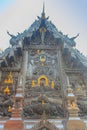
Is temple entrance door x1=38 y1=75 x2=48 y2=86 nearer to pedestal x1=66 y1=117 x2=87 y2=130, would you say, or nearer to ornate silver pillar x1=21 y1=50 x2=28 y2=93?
ornate silver pillar x1=21 y1=50 x2=28 y2=93

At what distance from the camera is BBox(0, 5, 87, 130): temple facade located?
403 inches

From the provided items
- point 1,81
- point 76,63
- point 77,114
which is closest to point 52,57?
point 76,63

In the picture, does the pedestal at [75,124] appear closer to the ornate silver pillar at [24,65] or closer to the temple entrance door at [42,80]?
the temple entrance door at [42,80]

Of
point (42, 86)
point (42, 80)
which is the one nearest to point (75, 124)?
point (42, 86)

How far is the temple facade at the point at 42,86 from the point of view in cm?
1023

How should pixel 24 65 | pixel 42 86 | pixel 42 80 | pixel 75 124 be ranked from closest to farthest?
1. pixel 75 124
2. pixel 42 86
3. pixel 42 80
4. pixel 24 65

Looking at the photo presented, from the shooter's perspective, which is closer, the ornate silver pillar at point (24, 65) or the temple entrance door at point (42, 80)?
the temple entrance door at point (42, 80)

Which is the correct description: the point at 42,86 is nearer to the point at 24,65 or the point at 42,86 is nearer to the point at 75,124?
the point at 24,65

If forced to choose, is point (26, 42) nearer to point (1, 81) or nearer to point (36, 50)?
point (36, 50)

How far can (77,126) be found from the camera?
384 inches

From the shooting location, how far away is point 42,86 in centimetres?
1248

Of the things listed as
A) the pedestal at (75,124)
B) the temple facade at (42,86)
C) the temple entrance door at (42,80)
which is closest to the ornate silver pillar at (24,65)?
the temple facade at (42,86)

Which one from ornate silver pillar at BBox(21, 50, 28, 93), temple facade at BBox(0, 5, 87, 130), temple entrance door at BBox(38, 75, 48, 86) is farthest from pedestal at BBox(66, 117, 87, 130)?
ornate silver pillar at BBox(21, 50, 28, 93)

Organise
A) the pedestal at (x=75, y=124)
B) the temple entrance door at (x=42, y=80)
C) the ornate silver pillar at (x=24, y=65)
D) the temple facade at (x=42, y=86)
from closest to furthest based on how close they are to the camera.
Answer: the pedestal at (x=75, y=124)
the temple facade at (x=42, y=86)
the temple entrance door at (x=42, y=80)
the ornate silver pillar at (x=24, y=65)
